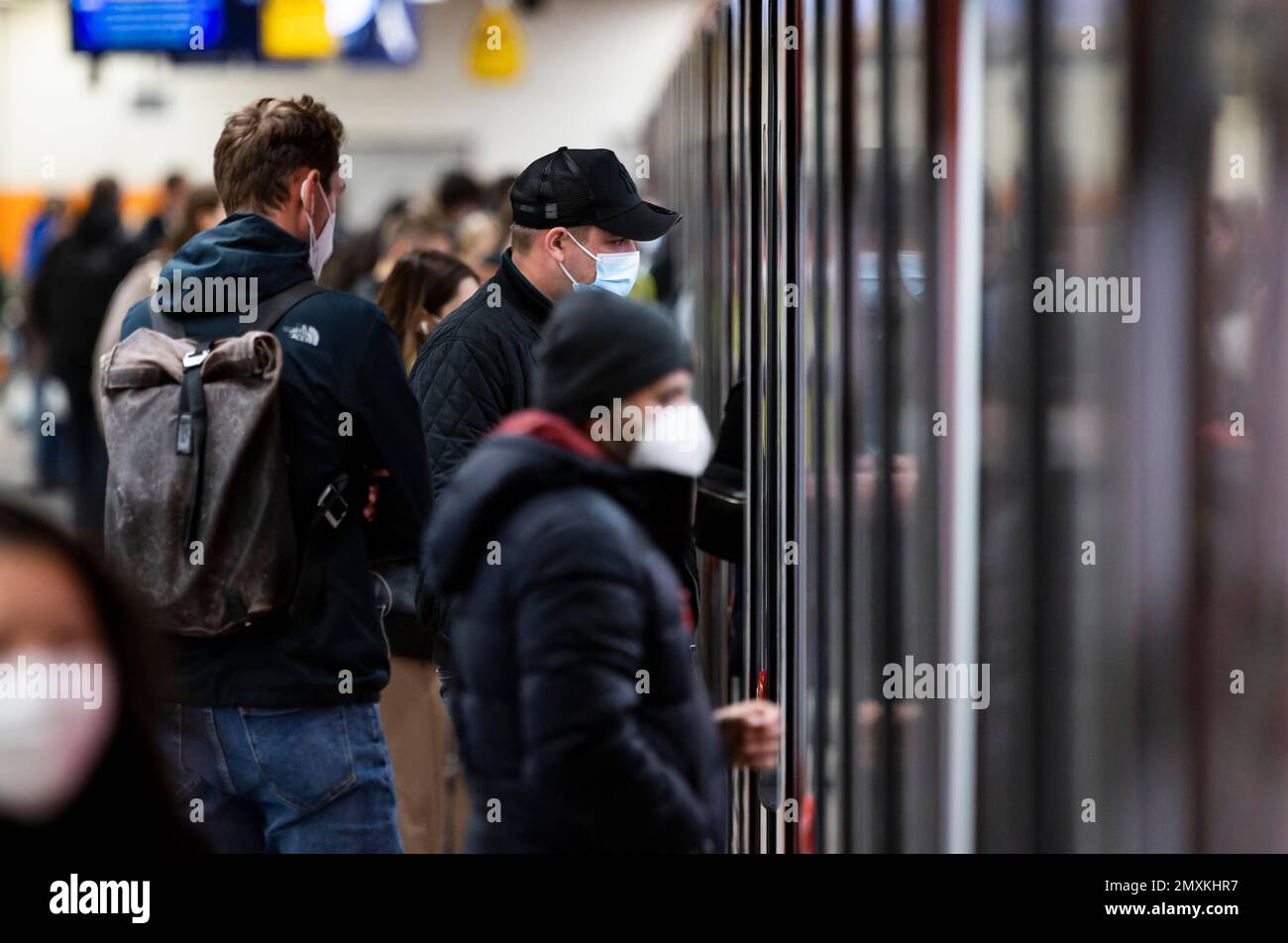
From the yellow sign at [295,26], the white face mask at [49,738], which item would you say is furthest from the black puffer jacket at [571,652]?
the yellow sign at [295,26]

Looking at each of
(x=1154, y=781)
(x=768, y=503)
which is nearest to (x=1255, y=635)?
(x=1154, y=781)

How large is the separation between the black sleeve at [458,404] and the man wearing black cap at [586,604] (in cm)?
72

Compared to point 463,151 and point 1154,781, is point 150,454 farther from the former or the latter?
point 463,151

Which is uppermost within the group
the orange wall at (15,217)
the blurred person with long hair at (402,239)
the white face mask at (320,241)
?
the orange wall at (15,217)

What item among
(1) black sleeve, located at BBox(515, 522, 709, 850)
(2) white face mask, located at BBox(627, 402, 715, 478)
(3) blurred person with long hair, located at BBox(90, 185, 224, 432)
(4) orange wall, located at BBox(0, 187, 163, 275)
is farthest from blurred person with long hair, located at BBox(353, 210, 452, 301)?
(4) orange wall, located at BBox(0, 187, 163, 275)

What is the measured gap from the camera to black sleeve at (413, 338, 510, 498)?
2613 millimetres

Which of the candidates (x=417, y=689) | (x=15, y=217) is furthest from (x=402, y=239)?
(x=15, y=217)

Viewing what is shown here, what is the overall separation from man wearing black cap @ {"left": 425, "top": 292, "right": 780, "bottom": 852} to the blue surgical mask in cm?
79

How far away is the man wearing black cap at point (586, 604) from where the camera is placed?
69.2 inches

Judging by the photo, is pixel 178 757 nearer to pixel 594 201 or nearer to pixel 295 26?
pixel 594 201

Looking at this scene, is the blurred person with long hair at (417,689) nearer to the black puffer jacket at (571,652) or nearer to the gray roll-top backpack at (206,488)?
the gray roll-top backpack at (206,488)

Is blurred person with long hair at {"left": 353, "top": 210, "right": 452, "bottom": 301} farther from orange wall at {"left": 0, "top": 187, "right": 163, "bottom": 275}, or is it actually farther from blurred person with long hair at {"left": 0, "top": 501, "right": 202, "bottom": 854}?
Answer: orange wall at {"left": 0, "top": 187, "right": 163, "bottom": 275}

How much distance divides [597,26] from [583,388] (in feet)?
52.2

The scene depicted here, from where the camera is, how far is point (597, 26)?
56.4ft
